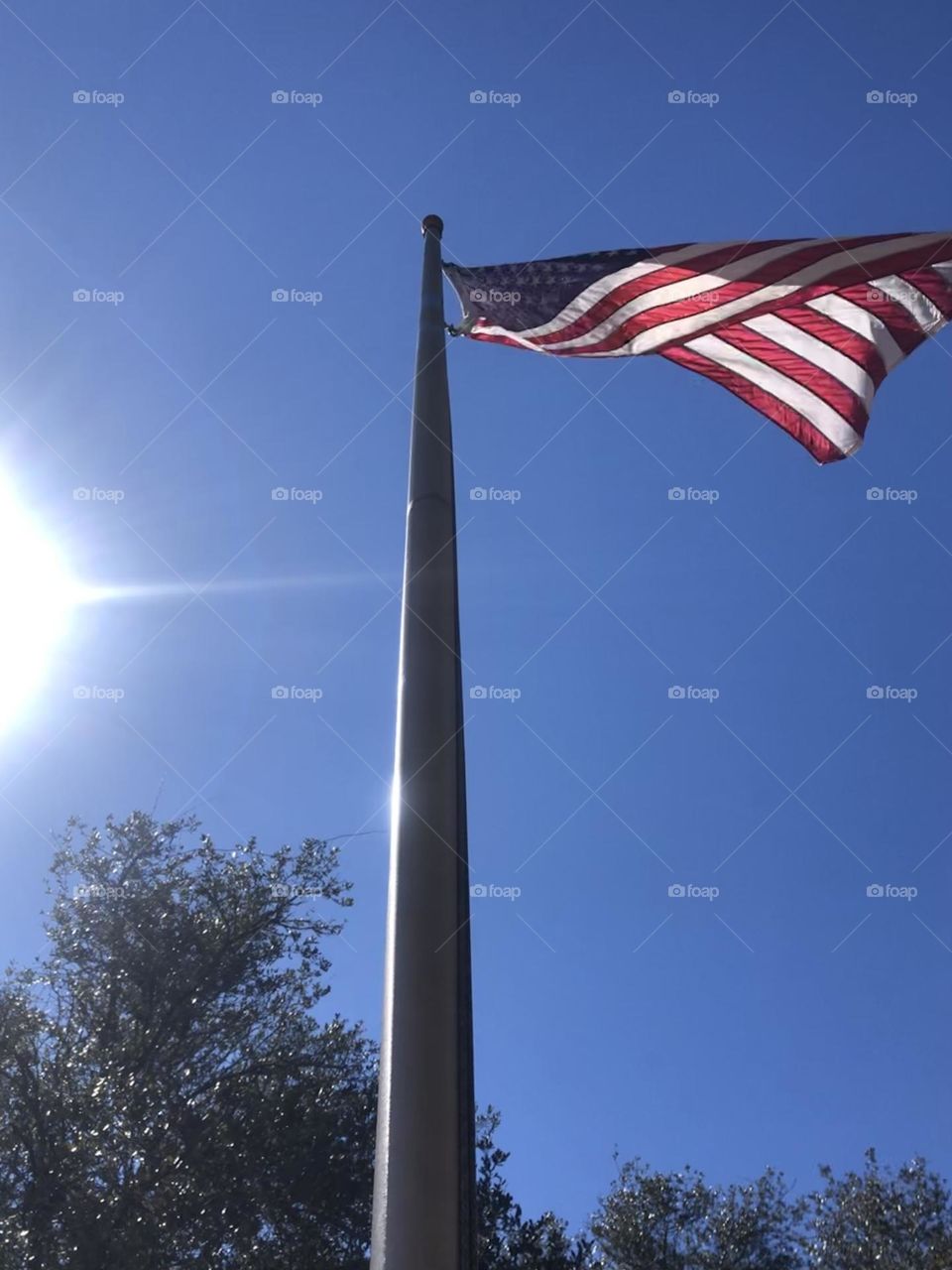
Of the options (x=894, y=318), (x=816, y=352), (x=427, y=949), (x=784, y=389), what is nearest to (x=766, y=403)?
(x=784, y=389)

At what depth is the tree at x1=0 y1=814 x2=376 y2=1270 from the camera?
1204 cm

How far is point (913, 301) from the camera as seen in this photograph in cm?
934

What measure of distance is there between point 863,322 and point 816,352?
431mm

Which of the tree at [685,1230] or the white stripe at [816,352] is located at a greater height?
the white stripe at [816,352]

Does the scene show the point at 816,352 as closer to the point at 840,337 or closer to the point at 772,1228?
the point at 840,337

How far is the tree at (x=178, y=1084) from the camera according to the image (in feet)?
39.5

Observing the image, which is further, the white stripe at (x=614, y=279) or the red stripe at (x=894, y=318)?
the red stripe at (x=894, y=318)

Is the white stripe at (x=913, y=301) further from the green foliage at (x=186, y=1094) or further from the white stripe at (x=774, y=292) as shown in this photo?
the green foliage at (x=186, y=1094)

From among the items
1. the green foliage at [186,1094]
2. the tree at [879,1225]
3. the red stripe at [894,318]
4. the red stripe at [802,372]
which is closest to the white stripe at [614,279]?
the red stripe at [802,372]

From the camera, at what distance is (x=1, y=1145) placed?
41.1 ft

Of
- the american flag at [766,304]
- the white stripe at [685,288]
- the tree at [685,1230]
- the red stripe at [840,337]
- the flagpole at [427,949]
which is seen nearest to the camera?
the flagpole at [427,949]

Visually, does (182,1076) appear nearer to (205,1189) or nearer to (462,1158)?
(205,1189)

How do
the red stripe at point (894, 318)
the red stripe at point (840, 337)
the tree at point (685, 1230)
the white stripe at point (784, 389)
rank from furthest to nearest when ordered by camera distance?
the tree at point (685, 1230)
the white stripe at point (784, 389)
the red stripe at point (840, 337)
the red stripe at point (894, 318)

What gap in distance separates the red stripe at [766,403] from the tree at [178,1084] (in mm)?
9466
